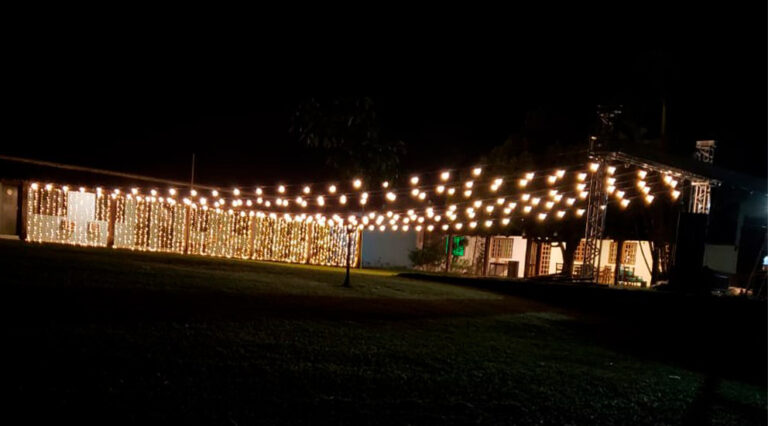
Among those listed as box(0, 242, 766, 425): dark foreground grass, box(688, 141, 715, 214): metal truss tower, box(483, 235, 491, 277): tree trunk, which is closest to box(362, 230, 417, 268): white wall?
box(483, 235, 491, 277): tree trunk

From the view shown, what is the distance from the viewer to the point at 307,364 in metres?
3.92

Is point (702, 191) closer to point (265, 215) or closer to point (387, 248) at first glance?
point (387, 248)

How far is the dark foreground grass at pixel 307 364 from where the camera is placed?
2.95 m

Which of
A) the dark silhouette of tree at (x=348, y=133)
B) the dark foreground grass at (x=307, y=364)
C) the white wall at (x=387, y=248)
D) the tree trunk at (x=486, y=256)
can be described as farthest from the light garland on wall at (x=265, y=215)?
the dark foreground grass at (x=307, y=364)

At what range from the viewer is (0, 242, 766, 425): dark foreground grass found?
2.95 meters

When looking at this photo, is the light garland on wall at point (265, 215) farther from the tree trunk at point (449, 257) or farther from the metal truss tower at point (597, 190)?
the tree trunk at point (449, 257)

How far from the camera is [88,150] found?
1700cm

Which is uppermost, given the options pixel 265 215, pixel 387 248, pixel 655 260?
pixel 265 215

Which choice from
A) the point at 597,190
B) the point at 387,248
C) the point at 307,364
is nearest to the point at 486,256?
the point at 387,248

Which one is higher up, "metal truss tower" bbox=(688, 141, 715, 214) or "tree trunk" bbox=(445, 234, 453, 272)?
"metal truss tower" bbox=(688, 141, 715, 214)

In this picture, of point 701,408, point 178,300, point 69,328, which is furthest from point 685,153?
point 69,328

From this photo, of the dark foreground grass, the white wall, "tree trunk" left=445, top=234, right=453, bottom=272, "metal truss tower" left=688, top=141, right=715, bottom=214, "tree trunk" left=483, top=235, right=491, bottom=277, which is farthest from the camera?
"tree trunk" left=483, top=235, right=491, bottom=277

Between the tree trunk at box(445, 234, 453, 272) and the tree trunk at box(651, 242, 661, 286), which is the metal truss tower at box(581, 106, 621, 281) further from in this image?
the tree trunk at box(445, 234, 453, 272)

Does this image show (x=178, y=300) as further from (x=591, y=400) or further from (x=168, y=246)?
(x=168, y=246)
